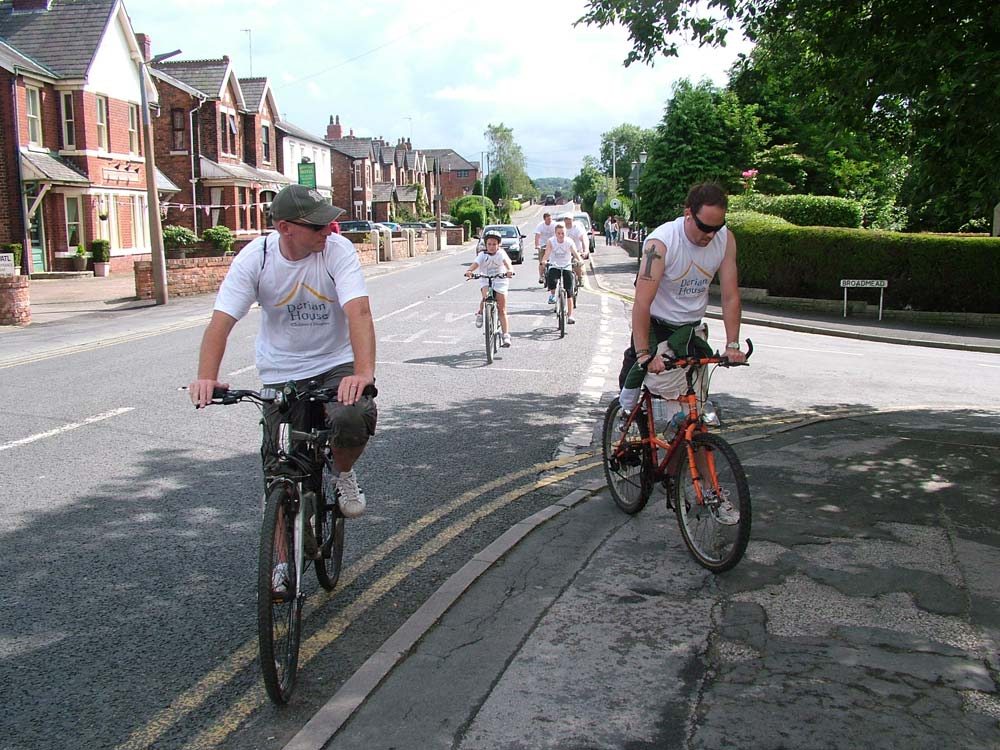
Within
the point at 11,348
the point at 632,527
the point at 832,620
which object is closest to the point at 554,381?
the point at 632,527

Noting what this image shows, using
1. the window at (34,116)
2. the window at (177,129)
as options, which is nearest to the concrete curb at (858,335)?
the window at (34,116)

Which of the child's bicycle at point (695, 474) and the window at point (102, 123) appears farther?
the window at point (102, 123)

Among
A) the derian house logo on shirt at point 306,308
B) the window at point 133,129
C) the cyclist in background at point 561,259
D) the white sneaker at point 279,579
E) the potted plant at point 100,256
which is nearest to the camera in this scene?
the white sneaker at point 279,579

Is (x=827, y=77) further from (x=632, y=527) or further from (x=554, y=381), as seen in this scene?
(x=632, y=527)

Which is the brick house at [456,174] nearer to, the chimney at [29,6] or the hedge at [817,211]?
the chimney at [29,6]

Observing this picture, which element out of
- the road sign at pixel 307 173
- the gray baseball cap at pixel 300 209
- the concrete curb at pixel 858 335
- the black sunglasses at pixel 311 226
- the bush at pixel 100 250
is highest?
the road sign at pixel 307 173

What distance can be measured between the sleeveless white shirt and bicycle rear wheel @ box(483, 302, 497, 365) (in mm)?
7147

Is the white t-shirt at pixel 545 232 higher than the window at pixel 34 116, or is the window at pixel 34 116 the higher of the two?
the window at pixel 34 116

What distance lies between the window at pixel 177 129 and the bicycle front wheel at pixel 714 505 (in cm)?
4667

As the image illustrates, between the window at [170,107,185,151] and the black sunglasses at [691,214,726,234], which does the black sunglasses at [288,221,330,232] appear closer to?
the black sunglasses at [691,214,726,234]

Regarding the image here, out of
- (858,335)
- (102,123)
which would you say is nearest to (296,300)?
(858,335)

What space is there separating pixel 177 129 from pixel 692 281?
4641 centimetres

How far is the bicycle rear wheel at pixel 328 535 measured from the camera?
4.27 meters

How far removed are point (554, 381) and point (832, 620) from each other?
23.5ft
